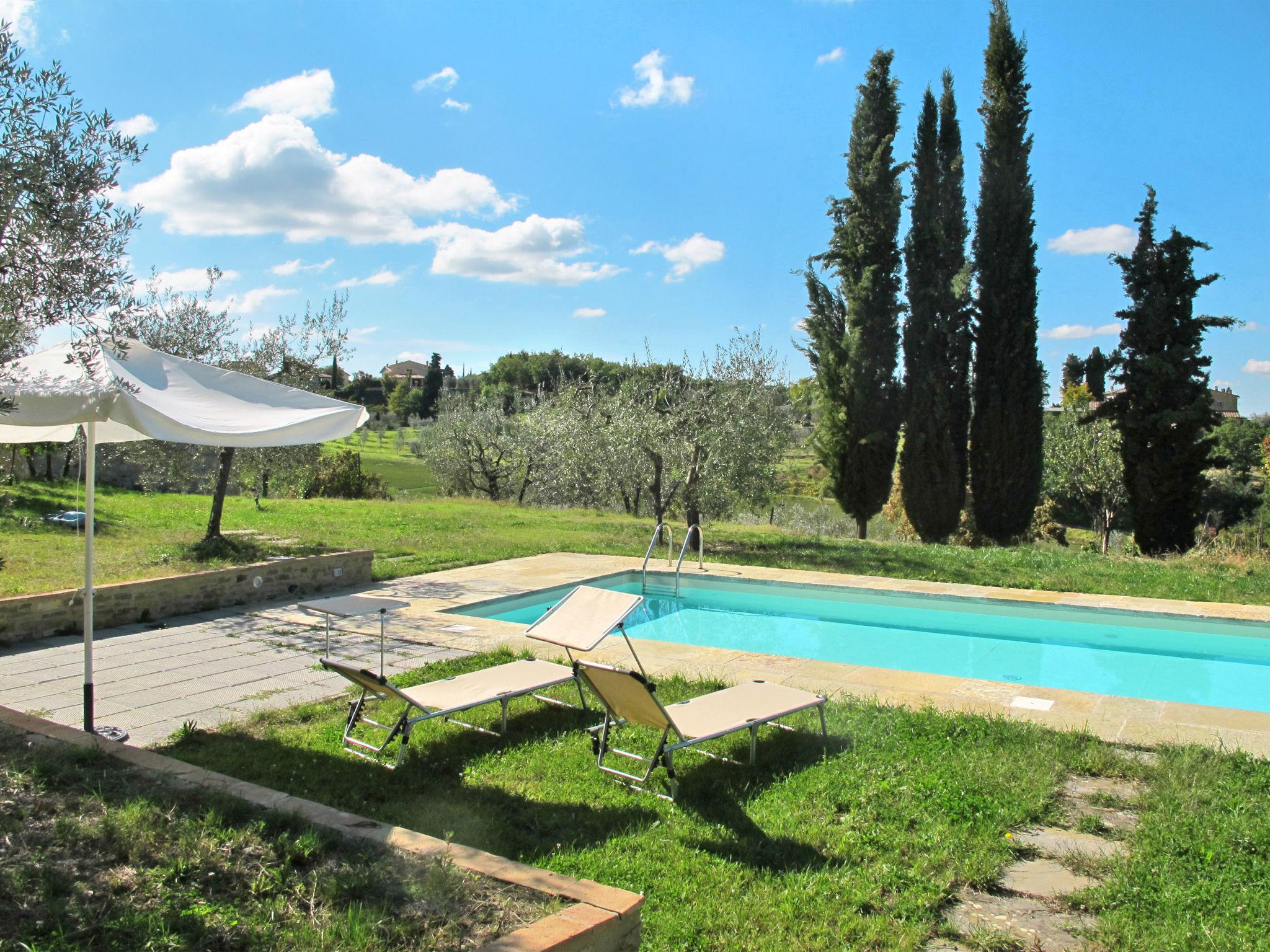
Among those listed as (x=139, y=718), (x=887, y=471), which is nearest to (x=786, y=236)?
(x=887, y=471)

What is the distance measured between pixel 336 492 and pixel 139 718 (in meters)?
19.0

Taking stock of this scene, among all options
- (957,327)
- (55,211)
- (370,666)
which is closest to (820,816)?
(370,666)

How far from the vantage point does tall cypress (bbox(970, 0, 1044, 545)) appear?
18875mm

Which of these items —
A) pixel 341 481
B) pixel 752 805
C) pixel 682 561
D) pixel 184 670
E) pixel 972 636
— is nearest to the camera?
pixel 752 805

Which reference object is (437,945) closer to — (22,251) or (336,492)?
(22,251)

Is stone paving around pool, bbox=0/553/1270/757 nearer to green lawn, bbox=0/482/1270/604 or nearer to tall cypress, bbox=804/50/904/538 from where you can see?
green lawn, bbox=0/482/1270/604

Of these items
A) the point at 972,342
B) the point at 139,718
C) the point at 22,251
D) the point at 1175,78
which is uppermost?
the point at 1175,78

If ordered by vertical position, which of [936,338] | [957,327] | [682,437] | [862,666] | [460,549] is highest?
[957,327]

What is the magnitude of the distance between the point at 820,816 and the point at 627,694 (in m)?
1.08

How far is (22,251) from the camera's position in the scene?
3.92m

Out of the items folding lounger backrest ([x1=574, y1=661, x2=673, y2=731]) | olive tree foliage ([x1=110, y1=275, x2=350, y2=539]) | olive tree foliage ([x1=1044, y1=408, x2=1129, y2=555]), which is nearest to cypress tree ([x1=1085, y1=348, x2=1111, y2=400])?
olive tree foliage ([x1=1044, y1=408, x2=1129, y2=555])

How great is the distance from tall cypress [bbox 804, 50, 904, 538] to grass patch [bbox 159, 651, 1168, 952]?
51.1 feet

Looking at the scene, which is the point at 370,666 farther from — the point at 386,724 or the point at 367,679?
the point at 367,679

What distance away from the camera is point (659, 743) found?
496 centimetres
